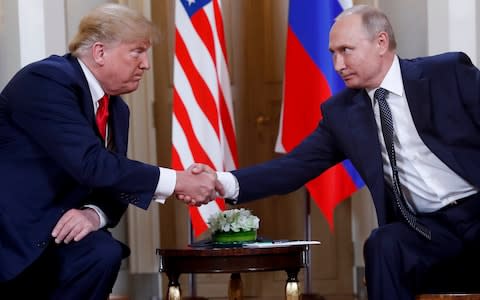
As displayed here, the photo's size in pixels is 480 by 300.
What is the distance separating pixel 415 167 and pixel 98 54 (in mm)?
1246

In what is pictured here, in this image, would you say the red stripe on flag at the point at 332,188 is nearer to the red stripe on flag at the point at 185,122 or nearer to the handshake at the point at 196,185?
the red stripe on flag at the point at 185,122

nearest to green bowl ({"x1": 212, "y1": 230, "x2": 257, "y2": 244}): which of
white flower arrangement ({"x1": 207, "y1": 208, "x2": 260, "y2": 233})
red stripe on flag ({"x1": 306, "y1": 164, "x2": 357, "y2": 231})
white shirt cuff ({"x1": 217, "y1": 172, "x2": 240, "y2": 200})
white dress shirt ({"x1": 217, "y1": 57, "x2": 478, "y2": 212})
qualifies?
white flower arrangement ({"x1": 207, "y1": 208, "x2": 260, "y2": 233})

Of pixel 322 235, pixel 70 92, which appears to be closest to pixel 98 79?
pixel 70 92

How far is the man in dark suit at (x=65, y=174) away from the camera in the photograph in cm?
325

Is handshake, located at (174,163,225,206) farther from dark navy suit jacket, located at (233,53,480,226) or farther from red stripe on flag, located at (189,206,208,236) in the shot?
red stripe on flag, located at (189,206,208,236)

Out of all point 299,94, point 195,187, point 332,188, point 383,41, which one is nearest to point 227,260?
point 195,187

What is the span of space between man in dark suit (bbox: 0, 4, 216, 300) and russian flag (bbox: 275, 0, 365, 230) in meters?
1.86

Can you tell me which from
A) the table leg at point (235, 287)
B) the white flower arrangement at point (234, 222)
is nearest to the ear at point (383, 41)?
the white flower arrangement at point (234, 222)

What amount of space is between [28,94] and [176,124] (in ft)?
6.04

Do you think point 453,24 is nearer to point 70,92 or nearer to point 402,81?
point 402,81

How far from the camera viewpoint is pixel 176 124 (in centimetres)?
509

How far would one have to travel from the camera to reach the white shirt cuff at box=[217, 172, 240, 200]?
3.88 meters

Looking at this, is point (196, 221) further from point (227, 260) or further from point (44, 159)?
point (44, 159)

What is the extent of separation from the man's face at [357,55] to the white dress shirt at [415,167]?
0.20ft
